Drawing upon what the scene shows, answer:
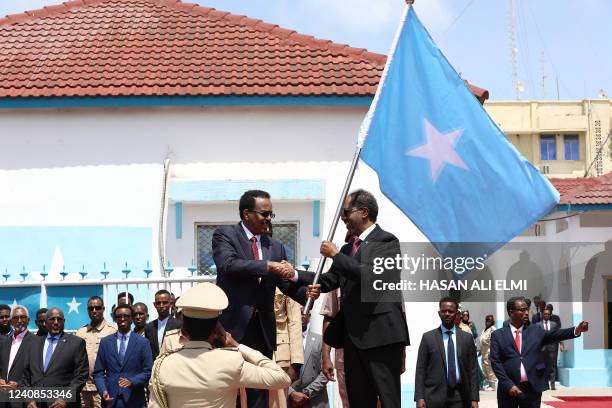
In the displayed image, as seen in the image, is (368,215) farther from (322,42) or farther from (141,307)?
(322,42)

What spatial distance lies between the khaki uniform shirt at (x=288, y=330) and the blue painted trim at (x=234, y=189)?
550 centimetres

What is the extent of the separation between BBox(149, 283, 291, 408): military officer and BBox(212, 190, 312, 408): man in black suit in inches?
70.5

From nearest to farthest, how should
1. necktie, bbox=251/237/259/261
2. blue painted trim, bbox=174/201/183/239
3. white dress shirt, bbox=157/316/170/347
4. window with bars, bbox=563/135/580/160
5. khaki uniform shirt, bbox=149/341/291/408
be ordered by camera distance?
khaki uniform shirt, bbox=149/341/291/408, necktie, bbox=251/237/259/261, white dress shirt, bbox=157/316/170/347, blue painted trim, bbox=174/201/183/239, window with bars, bbox=563/135/580/160

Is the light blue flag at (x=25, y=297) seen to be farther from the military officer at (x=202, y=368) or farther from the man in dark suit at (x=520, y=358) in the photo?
the military officer at (x=202, y=368)

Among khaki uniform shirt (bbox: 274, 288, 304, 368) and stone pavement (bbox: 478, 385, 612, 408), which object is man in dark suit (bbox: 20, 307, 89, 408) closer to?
khaki uniform shirt (bbox: 274, 288, 304, 368)

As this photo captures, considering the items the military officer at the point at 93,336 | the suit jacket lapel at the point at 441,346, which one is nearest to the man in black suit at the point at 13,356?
the military officer at the point at 93,336

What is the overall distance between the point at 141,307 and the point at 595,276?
15.6 m

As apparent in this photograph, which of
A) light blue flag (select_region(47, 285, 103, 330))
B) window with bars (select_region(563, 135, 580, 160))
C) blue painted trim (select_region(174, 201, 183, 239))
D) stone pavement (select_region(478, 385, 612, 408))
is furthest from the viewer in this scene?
window with bars (select_region(563, 135, 580, 160))

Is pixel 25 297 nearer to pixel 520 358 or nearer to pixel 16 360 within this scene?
pixel 16 360

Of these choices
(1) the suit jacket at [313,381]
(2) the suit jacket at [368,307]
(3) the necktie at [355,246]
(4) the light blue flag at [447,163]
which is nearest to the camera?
(2) the suit jacket at [368,307]

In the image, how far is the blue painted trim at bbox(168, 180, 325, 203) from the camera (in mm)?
A: 16109

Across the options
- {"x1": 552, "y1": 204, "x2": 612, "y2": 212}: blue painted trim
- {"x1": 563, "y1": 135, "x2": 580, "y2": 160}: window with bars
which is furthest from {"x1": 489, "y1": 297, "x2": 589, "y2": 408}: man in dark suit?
{"x1": 563, "y1": 135, "x2": 580, "y2": 160}: window with bars

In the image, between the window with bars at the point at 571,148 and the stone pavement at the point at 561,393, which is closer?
the stone pavement at the point at 561,393

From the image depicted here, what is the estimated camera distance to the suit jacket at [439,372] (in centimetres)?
1145
